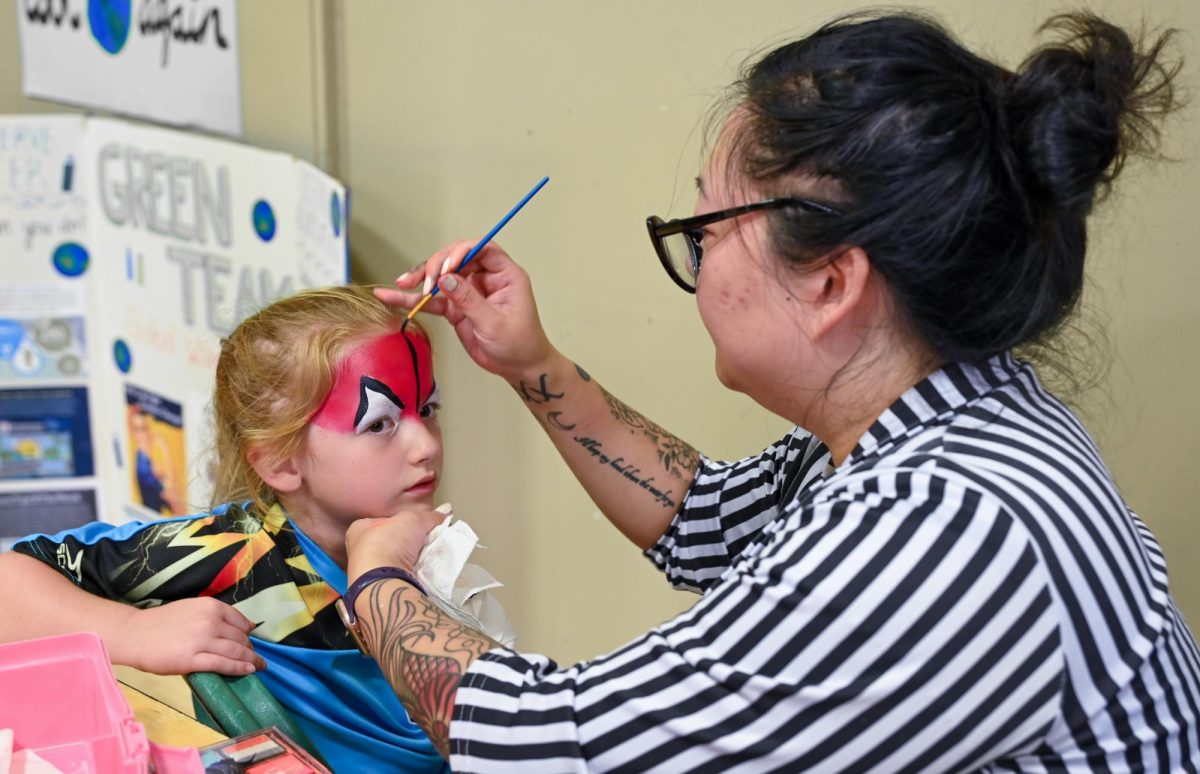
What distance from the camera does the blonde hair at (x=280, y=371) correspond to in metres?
1.32

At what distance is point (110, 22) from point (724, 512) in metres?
1.61

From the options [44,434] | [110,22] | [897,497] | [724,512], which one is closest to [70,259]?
[44,434]

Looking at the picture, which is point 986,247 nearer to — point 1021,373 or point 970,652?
point 1021,373

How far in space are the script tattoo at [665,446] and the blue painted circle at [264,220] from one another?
0.93m

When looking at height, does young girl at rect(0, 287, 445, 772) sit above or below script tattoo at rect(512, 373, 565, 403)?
below

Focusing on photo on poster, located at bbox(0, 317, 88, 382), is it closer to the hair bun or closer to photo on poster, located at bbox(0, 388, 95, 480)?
photo on poster, located at bbox(0, 388, 95, 480)

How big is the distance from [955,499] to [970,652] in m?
0.11

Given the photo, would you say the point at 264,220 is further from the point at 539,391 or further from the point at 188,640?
the point at 188,640

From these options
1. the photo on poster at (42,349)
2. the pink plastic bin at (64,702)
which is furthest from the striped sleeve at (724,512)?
the photo on poster at (42,349)

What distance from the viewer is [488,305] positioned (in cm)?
131

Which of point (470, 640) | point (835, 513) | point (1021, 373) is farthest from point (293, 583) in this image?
point (1021, 373)

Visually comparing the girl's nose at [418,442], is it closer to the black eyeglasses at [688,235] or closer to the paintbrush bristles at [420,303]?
the paintbrush bristles at [420,303]

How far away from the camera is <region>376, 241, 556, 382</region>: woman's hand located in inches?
50.8

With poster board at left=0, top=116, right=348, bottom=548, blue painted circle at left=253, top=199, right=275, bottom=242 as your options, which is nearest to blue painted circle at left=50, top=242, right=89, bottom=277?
poster board at left=0, top=116, right=348, bottom=548
